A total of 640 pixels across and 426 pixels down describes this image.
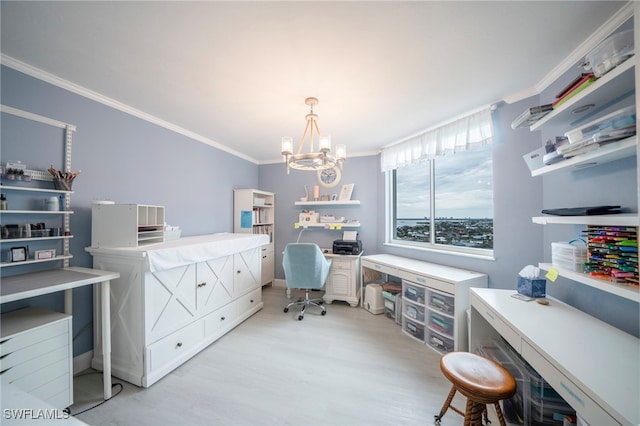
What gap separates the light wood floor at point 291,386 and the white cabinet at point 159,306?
0.41 feet

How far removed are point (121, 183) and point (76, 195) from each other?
1.15 ft

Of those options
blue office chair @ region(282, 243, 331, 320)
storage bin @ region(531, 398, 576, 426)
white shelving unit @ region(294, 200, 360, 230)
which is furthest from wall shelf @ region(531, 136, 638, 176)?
white shelving unit @ region(294, 200, 360, 230)

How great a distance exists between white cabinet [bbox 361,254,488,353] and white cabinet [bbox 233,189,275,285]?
220 centimetres

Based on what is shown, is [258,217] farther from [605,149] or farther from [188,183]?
[605,149]

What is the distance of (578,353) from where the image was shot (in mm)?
993

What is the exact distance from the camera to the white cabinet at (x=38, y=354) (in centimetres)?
125

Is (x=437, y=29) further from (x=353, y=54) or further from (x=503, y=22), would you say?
(x=353, y=54)

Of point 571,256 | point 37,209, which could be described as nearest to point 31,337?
point 37,209

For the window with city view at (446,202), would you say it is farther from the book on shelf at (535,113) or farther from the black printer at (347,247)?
the book on shelf at (535,113)

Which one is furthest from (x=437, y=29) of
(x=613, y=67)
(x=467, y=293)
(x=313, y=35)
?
(x=467, y=293)

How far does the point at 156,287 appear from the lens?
1798mm

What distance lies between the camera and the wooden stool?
1094mm

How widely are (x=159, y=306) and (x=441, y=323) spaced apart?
258 centimetres

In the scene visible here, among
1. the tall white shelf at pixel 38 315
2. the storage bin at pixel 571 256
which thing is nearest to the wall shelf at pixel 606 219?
the storage bin at pixel 571 256
